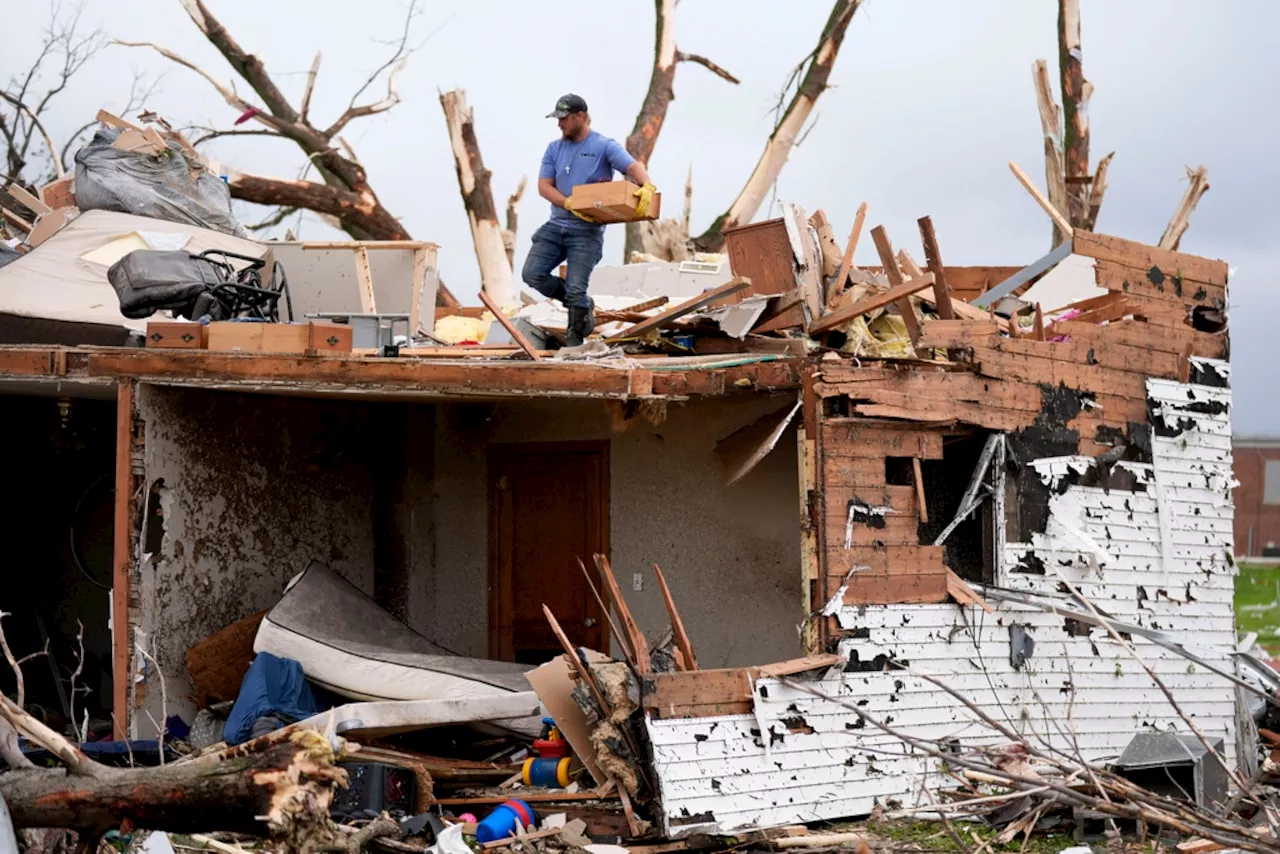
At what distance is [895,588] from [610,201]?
2.93m

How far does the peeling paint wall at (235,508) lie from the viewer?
371 inches

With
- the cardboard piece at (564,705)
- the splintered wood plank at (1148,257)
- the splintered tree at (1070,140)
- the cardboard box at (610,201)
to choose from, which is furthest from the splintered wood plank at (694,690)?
the splintered tree at (1070,140)

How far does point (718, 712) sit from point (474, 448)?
456cm

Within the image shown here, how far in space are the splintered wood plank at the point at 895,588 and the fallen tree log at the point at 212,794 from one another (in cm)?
433

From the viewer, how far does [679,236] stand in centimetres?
1831

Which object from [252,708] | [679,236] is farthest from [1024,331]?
[679,236]

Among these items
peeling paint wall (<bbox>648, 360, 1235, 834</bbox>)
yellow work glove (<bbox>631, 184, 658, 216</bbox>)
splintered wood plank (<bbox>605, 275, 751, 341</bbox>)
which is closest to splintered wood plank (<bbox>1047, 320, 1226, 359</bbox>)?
peeling paint wall (<bbox>648, 360, 1235, 834</bbox>)

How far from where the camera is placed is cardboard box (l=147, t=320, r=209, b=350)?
357 inches

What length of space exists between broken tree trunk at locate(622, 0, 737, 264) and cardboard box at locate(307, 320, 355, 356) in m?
12.5

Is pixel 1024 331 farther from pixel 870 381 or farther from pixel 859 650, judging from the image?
pixel 859 650

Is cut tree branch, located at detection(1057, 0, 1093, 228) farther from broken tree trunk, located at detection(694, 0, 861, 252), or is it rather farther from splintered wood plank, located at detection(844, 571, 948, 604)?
splintered wood plank, located at detection(844, 571, 948, 604)

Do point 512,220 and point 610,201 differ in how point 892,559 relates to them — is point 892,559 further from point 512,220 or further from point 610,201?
point 512,220

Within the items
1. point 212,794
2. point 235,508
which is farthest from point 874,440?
point 212,794

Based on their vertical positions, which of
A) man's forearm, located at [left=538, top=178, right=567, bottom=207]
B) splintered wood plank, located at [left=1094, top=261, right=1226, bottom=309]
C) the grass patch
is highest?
man's forearm, located at [left=538, top=178, right=567, bottom=207]
